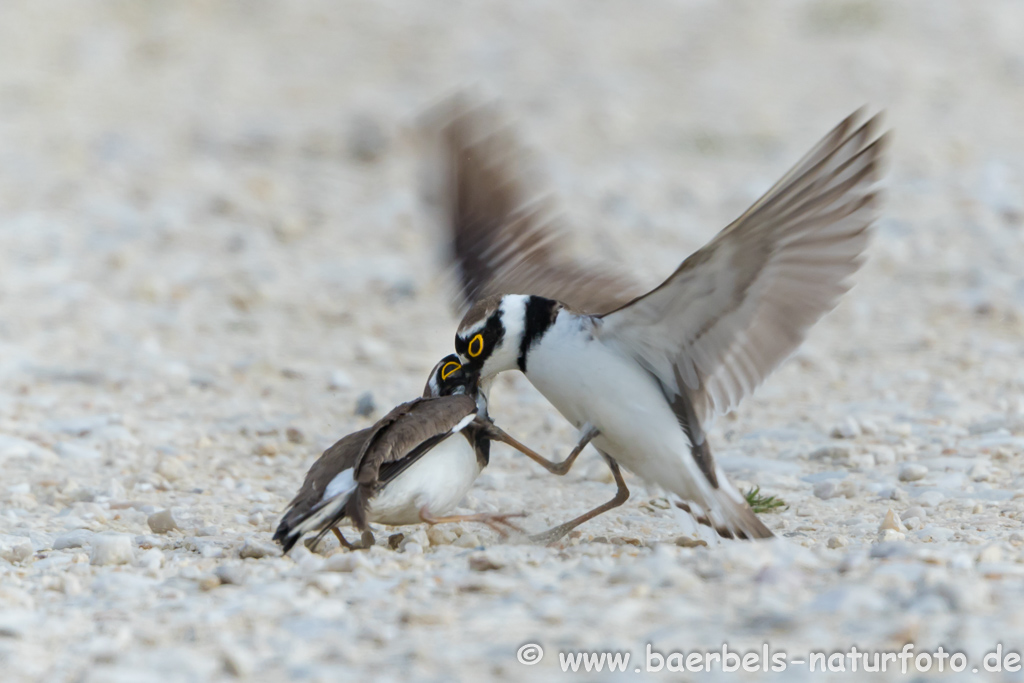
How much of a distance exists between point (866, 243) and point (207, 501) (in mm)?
2692

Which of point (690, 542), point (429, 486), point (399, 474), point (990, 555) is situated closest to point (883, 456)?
point (690, 542)

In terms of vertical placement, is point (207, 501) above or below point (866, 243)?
below

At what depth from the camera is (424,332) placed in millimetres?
7516

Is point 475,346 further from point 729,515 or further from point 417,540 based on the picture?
point 729,515

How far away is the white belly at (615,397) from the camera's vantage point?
13.8ft

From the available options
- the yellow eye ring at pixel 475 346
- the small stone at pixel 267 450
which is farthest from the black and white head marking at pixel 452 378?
the small stone at pixel 267 450

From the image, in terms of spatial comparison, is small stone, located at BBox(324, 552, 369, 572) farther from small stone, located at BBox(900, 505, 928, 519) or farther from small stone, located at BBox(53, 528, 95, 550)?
small stone, located at BBox(900, 505, 928, 519)

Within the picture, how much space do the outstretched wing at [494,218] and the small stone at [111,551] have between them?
1.99 m

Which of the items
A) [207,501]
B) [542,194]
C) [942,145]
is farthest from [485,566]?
[942,145]

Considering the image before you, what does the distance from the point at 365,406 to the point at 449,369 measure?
64.8 inches

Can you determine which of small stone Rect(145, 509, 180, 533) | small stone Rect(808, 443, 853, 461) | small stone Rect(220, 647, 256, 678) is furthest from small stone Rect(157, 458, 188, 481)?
small stone Rect(808, 443, 853, 461)

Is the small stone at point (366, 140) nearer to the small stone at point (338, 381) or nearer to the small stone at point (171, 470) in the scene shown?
the small stone at point (338, 381)

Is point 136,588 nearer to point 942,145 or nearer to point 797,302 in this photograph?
point 797,302

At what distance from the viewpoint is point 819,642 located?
110 inches
